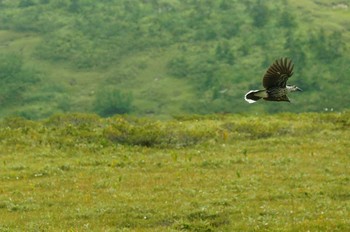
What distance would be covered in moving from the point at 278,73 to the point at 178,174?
47.2 ft

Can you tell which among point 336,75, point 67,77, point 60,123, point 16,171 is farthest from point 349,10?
point 16,171

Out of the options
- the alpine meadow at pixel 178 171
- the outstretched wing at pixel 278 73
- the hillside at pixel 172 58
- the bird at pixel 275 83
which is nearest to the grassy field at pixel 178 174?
the alpine meadow at pixel 178 171

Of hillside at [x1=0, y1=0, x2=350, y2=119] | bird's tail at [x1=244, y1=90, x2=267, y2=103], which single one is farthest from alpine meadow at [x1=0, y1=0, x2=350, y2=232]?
hillside at [x1=0, y1=0, x2=350, y2=119]

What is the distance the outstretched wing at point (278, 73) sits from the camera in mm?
13758

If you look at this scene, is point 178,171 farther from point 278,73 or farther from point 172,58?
point 172,58

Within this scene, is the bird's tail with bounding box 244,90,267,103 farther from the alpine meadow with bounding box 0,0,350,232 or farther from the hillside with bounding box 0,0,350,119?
the hillside with bounding box 0,0,350,119

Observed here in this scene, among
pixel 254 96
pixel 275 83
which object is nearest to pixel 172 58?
pixel 275 83

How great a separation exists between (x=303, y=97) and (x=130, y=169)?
5216 inches

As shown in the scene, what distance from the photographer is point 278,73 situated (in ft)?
45.4

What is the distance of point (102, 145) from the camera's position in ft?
114

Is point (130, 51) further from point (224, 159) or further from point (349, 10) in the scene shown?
point (224, 159)

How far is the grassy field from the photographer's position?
2062 centimetres

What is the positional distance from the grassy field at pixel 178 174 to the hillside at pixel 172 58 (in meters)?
110

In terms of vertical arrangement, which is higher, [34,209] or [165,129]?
[34,209]
